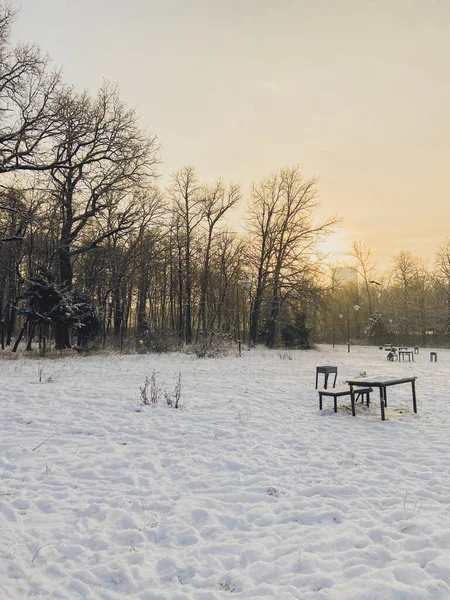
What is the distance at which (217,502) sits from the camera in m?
4.42

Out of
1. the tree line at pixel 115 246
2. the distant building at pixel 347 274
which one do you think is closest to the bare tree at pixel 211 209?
the tree line at pixel 115 246

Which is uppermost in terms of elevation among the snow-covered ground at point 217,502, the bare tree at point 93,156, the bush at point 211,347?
the bare tree at point 93,156

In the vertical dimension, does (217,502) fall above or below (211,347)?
below

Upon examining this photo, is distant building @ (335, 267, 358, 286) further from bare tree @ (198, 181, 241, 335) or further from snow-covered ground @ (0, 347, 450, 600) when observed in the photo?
snow-covered ground @ (0, 347, 450, 600)

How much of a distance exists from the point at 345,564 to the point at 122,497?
7.94 ft

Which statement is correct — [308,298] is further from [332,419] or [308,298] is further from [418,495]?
[418,495]

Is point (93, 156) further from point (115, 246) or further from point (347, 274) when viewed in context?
point (347, 274)

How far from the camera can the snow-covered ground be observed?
303 cm

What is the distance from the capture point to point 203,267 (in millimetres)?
36938

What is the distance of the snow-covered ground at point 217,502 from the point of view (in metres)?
3.03

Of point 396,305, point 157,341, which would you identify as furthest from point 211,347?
point 396,305

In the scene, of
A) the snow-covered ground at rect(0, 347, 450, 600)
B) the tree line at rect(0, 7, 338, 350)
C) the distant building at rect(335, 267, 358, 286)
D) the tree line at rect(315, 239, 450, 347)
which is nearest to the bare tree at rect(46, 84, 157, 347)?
the tree line at rect(0, 7, 338, 350)

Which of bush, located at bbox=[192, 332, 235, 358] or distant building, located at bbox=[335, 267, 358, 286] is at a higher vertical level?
distant building, located at bbox=[335, 267, 358, 286]

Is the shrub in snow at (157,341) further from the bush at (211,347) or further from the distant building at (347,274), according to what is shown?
the distant building at (347,274)
